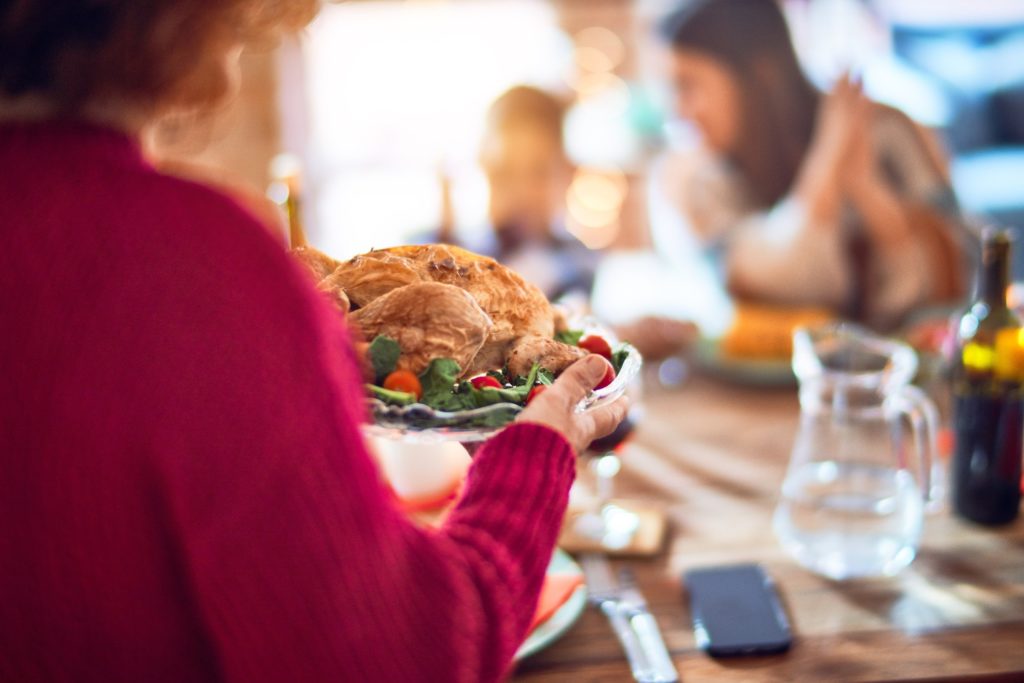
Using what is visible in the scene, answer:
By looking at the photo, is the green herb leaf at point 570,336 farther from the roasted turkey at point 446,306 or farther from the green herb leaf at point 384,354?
the green herb leaf at point 384,354

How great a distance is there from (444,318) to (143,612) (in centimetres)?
29

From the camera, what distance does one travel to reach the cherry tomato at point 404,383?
26.1 inches

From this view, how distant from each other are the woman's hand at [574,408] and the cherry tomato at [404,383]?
8cm

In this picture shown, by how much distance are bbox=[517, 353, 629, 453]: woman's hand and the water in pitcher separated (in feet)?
1.27

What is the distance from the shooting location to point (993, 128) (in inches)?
159

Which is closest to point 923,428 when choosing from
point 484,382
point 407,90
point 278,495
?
point 484,382

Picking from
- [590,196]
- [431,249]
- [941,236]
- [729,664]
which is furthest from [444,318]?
[590,196]

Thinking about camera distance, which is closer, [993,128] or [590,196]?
[993,128]

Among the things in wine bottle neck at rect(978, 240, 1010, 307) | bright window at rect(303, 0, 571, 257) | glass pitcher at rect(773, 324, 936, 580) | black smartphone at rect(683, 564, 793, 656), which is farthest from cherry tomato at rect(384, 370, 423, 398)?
bright window at rect(303, 0, 571, 257)

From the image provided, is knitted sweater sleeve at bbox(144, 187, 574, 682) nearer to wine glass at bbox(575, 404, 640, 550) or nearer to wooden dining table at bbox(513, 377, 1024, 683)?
wooden dining table at bbox(513, 377, 1024, 683)

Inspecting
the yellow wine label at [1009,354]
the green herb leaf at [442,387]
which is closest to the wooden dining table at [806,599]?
the yellow wine label at [1009,354]

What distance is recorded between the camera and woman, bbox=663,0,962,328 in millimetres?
1741

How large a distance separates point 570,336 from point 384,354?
0.23 metres

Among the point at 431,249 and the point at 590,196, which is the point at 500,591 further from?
the point at 590,196
